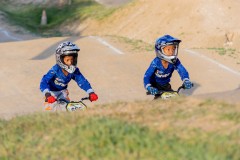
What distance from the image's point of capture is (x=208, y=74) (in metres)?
17.3

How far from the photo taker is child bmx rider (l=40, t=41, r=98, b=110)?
928cm

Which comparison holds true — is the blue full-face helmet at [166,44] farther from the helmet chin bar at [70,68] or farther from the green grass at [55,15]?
the green grass at [55,15]

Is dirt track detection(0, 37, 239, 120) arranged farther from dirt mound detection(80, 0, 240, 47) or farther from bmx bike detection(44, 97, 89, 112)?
dirt mound detection(80, 0, 240, 47)

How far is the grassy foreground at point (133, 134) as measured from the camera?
5.77 meters

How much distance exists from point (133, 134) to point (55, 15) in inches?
1432

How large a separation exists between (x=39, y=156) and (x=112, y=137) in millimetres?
842

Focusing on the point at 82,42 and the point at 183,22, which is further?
the point at 183,22

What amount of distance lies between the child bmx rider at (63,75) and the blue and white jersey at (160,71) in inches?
49.8

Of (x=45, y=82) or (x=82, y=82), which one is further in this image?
(x=82, y=82)

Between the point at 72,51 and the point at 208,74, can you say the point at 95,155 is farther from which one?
the point at 208,74

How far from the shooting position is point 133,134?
20.4 feet

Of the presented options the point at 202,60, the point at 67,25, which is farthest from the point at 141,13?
the point at 202,60

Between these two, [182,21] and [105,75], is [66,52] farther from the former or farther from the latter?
[182,21]

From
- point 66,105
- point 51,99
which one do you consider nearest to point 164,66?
point 66,105
